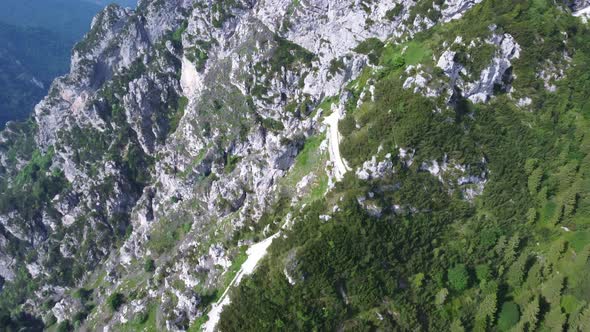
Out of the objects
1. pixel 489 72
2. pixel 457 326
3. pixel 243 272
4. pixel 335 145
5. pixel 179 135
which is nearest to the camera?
pixel 457 326

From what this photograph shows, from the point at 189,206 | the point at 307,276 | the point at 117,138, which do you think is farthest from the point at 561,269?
the point at 117,138

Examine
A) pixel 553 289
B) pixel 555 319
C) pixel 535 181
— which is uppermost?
pixel 535 181

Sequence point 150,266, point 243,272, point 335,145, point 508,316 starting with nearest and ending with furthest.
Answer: point 508,316 < point 243,272 < point 335,145 < point 150,266

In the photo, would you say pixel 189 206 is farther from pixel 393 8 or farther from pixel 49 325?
pixel 393 8

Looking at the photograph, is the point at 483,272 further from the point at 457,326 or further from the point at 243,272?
the point at 243,272

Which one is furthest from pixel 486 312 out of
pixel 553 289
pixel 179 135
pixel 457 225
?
pixel 179 135

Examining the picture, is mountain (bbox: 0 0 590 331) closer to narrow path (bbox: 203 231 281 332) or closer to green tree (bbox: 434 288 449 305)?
green tree (bbox: 434 288 449 305)

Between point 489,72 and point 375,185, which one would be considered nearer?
point 375,185

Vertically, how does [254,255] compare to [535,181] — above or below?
above
